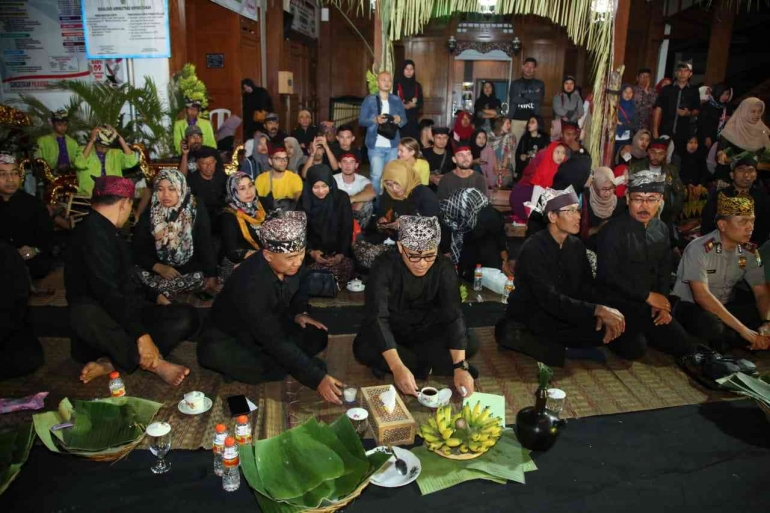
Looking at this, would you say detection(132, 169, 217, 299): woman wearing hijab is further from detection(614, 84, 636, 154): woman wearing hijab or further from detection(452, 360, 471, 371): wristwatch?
detection(614, 84, 636, 154): woman wearing hijab

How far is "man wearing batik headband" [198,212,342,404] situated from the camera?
2.76m

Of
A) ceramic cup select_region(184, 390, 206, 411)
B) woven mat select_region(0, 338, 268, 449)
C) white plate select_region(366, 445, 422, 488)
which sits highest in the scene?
ceramic cup select_region(184, 390, 206, 411)

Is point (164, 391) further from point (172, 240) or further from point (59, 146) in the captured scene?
point (59, 146)

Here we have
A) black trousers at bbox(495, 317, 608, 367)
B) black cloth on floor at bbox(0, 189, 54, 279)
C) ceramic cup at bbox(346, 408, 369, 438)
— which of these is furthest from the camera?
black cloth on floor at bbox(0, 189, 54, 279)

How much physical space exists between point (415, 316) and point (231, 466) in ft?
4.47

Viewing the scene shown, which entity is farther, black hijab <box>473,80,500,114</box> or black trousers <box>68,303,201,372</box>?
black hijab <box>473,80,500,114</box>

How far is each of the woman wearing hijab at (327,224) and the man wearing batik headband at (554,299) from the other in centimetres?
165

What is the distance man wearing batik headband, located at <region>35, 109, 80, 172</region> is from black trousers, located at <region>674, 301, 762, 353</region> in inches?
237

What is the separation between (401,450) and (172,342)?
5.42ft

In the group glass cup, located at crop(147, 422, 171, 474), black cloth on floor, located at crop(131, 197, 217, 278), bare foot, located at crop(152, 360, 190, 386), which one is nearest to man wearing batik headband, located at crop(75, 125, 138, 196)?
black cloth on floor, located at crop(131, 197, 217, 278)

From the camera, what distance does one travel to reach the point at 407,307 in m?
3.21

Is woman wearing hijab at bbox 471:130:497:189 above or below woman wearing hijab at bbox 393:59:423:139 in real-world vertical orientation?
below

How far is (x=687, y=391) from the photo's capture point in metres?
3.12

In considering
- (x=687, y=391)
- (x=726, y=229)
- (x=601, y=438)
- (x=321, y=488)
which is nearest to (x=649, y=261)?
(x=726, y=229)
